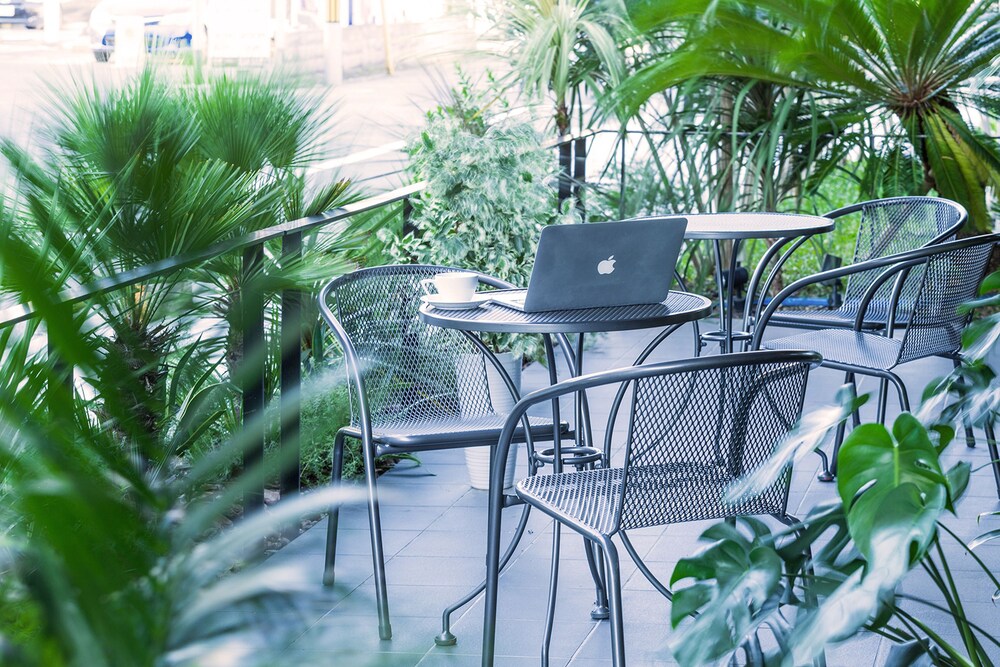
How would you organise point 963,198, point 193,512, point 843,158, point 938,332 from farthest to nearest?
point 843,158, point 963,198, point 938,332, point 193,512

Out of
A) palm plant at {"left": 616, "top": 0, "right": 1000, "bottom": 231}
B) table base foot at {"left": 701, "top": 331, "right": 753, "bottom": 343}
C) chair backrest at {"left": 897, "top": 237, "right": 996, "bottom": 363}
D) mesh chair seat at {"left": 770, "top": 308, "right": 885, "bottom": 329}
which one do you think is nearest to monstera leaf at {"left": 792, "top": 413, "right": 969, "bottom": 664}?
chair backrest at {"left": 897, "top": 237, "right": 996, "bottom": 363}

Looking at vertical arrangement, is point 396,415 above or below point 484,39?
below

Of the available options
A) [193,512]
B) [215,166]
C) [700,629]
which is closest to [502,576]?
[215,166]

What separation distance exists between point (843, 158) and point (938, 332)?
8.28ft

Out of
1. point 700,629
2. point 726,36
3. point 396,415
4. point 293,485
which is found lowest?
point 293,485

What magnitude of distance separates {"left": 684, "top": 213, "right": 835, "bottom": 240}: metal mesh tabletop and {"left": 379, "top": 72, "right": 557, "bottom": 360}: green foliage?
513mm

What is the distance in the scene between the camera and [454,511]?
3135 mm

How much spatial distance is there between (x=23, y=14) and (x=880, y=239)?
16815mm

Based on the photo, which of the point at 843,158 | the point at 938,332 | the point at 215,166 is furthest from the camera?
the point at 843,158

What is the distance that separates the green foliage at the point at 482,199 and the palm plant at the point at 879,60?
1.53m

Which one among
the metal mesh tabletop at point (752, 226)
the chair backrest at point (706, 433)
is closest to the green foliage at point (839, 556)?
the chair backrest at point (706, 433)

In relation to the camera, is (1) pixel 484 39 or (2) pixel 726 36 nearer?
(2) pixel 726 36

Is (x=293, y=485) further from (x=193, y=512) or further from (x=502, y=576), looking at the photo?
(x=193, y=512)

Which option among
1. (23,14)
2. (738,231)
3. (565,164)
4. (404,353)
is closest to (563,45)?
(565,164)
